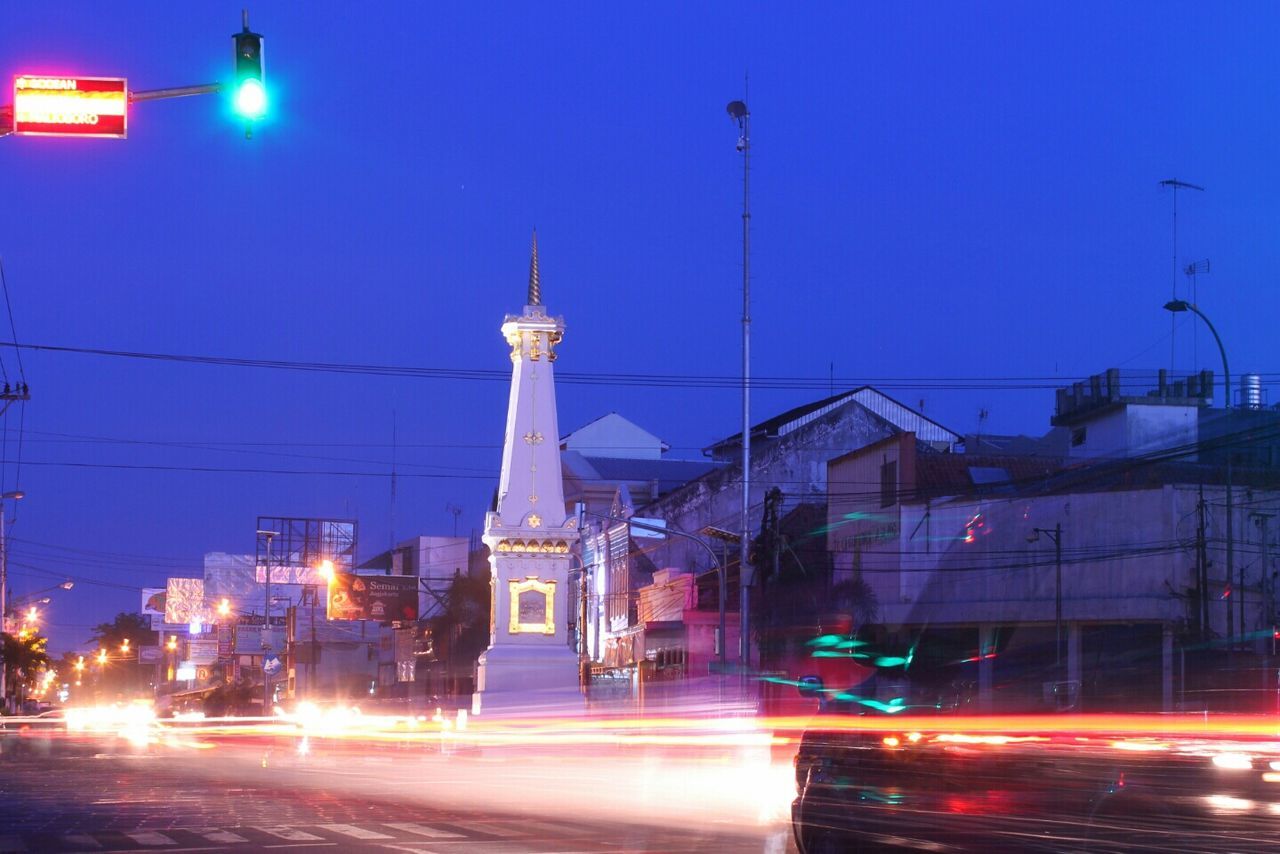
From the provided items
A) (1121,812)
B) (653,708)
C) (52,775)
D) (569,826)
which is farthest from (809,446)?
(1121,812)

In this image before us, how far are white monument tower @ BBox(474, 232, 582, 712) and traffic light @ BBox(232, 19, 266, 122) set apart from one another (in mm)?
23555

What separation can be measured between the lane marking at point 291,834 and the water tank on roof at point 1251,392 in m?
38.5

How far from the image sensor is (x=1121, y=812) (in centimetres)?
1058

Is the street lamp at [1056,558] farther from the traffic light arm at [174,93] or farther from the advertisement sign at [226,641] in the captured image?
the advertisement sign at [226,641]

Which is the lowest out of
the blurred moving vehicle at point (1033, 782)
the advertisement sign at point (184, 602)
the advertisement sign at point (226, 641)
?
the advertisement sign at point (226, 641)

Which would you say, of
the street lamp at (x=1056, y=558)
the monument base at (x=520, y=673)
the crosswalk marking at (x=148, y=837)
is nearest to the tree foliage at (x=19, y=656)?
the monument base at (x=520, y=673)

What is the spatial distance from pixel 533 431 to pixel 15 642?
4406 cm

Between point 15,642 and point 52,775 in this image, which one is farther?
point 15,642

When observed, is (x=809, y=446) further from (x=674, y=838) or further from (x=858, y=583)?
(x=674, y=838)

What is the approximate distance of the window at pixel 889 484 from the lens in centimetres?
4606

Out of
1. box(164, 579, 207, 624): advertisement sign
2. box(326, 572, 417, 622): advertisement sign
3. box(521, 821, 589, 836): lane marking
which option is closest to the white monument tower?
box(521, 821, 589, 836): lane marking

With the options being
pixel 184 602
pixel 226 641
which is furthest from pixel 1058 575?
pixel 184 602

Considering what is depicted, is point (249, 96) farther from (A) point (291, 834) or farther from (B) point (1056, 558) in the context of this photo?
(B) point (1056, 558)

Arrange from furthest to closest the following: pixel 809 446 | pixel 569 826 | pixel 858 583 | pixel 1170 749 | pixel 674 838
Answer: pixel 809 446 → pixel 858 583 → pixel 569 826 → pixel 674 838 → pixel 1170 749
